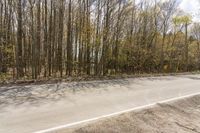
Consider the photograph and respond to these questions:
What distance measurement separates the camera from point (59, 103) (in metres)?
11.1

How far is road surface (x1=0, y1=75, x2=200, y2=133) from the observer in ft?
27.4

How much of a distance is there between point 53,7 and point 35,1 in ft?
8.25

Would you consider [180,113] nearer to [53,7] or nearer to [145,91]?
[145,91]

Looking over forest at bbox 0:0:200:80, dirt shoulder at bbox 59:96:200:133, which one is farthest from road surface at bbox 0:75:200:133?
forest at bbox 0:0:200:80

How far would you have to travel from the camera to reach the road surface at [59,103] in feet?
27.4

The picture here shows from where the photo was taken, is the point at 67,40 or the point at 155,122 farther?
the point at 67,40

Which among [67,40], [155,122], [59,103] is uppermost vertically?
[67,40]

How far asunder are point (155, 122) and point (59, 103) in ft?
11.2

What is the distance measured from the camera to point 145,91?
16047mm

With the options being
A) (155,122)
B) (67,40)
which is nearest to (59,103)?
(155,122)

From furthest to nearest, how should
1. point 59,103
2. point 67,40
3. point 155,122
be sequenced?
1. point 67,40
2. point 59,103
3. point 155,122

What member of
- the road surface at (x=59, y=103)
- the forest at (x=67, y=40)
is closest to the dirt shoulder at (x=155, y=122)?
the road surface at (x=59, y=103)

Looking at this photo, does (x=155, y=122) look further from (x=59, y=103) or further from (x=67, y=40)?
(x=67, y=40)

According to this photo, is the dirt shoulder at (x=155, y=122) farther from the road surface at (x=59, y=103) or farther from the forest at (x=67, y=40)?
the forest at (x=67, y=40)
